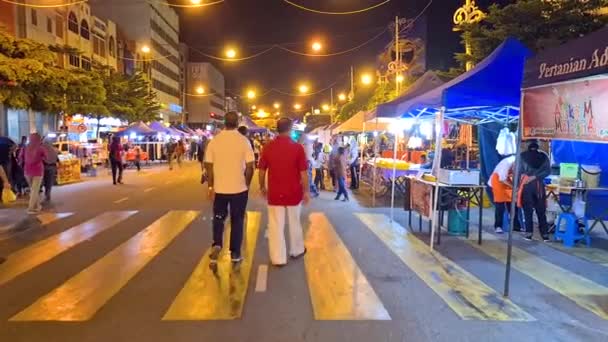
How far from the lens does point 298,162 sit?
741 centimetres

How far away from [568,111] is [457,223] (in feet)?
13.7

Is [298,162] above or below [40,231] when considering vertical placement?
above

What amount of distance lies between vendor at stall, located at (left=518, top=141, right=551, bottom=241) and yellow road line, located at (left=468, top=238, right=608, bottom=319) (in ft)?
3.82

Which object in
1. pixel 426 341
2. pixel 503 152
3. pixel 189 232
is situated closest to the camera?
pixel 426 341

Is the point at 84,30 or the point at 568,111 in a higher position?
the point at 84,30

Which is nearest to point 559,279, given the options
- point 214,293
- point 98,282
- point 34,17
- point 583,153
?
point 214,293

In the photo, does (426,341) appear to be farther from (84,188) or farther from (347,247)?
(84,188)

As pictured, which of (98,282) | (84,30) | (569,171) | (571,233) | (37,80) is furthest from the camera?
(84,30)

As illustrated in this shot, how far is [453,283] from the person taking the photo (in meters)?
6.75

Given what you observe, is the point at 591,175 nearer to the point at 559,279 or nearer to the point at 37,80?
the point at 559,279

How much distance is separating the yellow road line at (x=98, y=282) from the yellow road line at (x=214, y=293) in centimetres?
84

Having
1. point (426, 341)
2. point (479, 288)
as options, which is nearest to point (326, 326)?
point (426, 341)

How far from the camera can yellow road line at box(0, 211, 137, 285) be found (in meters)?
7.49

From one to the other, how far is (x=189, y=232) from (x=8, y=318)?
4.94m
